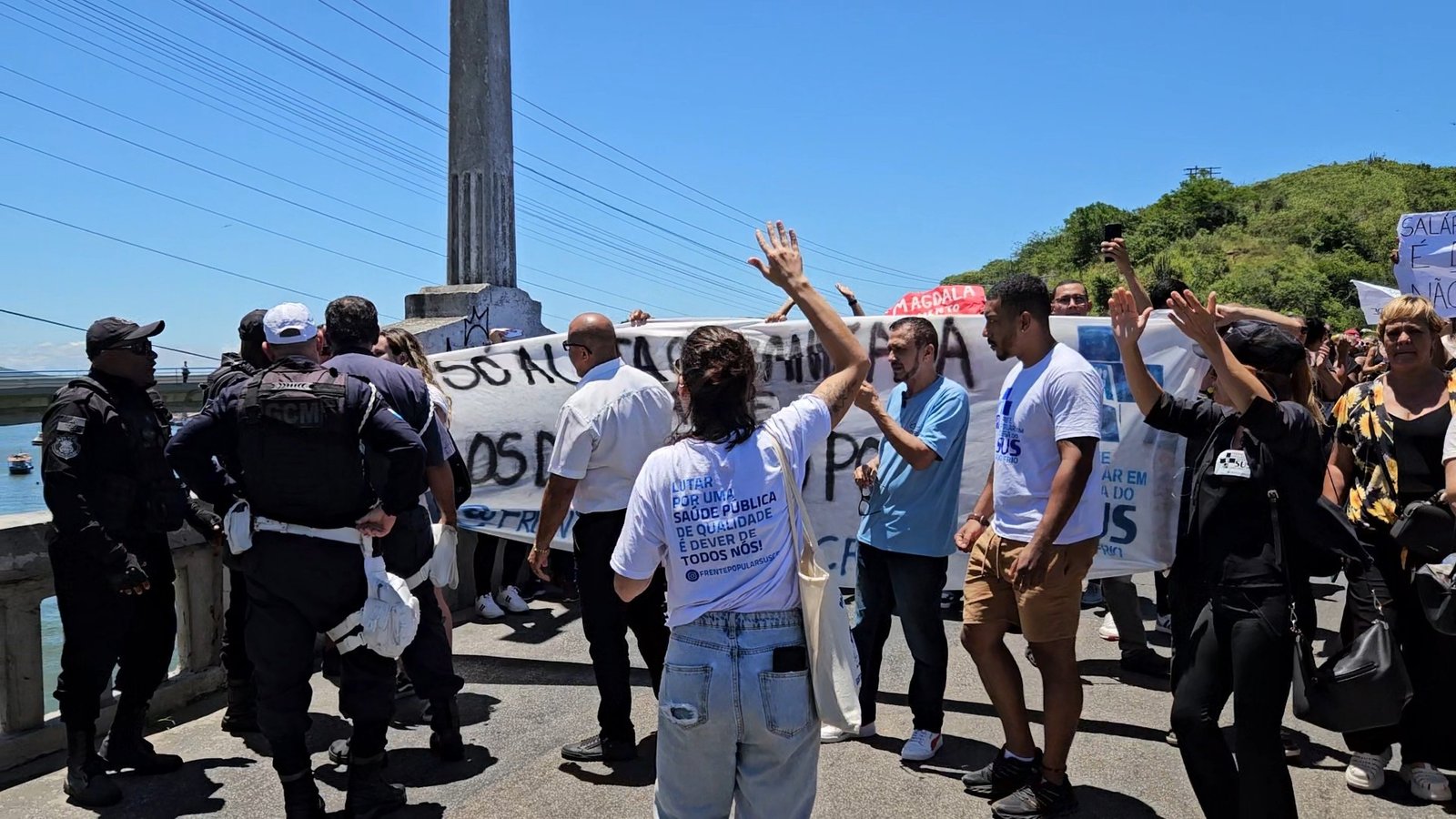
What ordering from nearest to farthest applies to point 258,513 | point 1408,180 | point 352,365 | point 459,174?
point 258,513, point 352,365, point 459,174, point 1408,180

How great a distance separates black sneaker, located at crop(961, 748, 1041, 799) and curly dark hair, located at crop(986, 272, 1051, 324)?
1.74 metres

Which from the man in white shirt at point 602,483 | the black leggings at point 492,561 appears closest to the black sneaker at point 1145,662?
the man in white shirt at point 602,483

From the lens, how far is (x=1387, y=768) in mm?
4758

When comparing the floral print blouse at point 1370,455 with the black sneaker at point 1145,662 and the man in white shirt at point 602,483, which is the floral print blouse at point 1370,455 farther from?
the man in white shirt at point 602,483

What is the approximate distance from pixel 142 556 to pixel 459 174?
26.9ft

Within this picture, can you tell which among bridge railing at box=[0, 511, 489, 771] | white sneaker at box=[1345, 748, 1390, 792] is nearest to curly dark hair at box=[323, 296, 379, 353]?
bridge railing at box=[0, 511, 489, 771]

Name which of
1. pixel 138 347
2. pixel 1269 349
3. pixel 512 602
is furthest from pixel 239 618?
pixel 1269 349

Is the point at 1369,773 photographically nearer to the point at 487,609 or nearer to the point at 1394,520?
the point at 1394,520

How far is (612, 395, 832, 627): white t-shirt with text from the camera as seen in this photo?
2.76 meters

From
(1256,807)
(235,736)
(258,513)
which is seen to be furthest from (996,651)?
(235,736)

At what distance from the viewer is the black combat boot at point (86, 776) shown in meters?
4.30

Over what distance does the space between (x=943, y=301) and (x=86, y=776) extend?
6.97 meters

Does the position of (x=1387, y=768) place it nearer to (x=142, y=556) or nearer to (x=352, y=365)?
(x=352, y=365)

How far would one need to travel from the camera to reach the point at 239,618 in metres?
5.39
